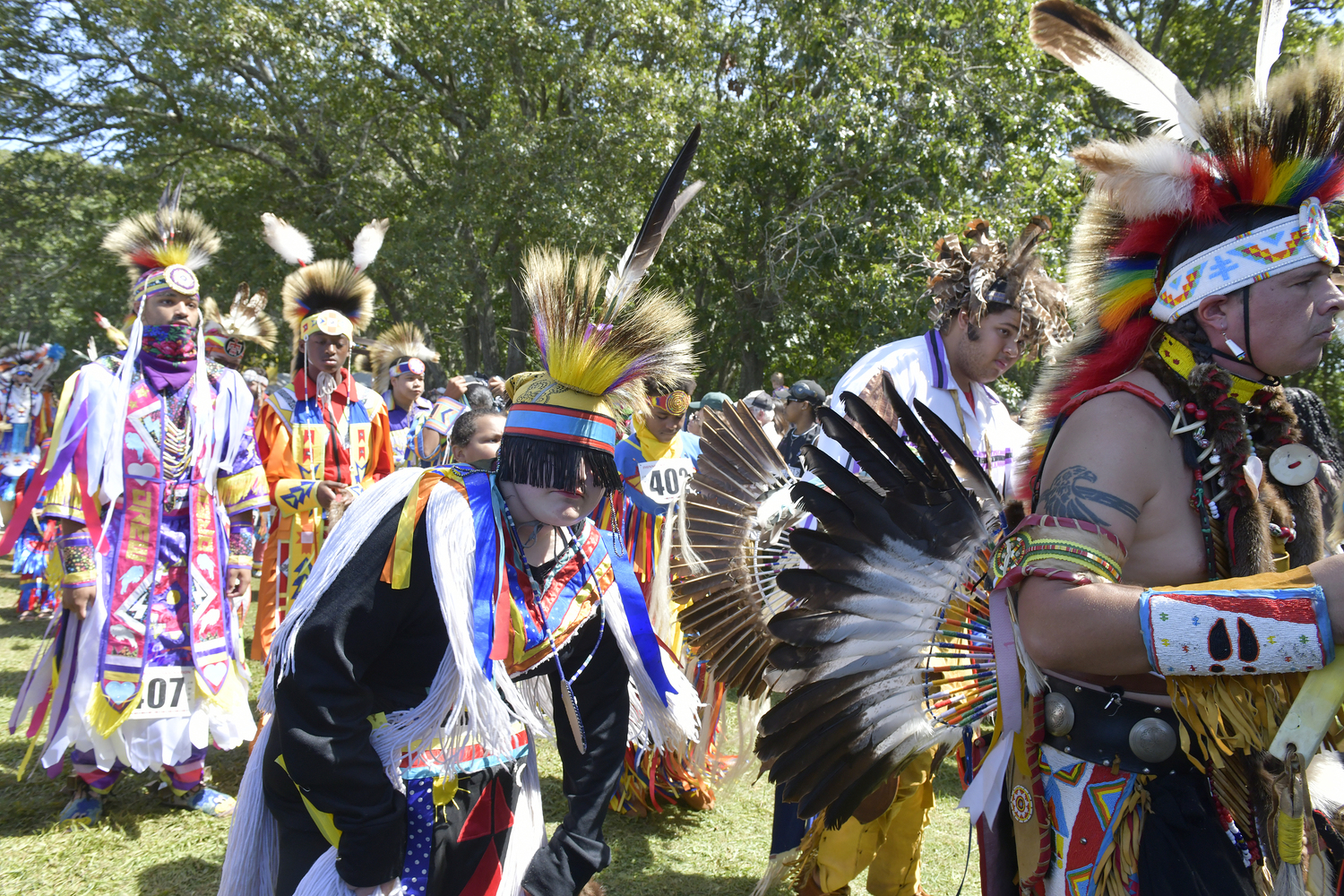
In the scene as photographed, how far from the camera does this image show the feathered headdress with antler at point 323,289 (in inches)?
175

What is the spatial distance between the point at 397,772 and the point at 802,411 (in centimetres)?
487

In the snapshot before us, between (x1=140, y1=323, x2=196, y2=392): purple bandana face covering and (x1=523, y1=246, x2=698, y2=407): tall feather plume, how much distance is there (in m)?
2.54

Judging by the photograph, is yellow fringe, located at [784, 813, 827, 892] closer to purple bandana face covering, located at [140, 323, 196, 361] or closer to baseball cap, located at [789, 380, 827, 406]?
purple bandana face covering, located at [140, 323, 196, 361]

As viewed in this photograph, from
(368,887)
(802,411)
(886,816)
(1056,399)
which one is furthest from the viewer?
(802,411)

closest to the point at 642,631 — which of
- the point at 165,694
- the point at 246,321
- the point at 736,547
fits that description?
the point at 736,547

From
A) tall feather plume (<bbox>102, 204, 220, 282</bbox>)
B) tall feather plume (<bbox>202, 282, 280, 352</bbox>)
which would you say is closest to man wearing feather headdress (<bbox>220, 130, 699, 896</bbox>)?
tall feather plume (<bbox>102, 204, 220, 282</bbox>)

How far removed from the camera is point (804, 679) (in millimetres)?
1738

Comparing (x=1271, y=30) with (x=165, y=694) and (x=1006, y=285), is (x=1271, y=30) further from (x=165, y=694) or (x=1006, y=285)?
(x=165, y=694)

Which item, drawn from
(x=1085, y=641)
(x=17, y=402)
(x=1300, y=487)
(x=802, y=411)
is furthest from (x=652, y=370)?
(x=17, y=402)

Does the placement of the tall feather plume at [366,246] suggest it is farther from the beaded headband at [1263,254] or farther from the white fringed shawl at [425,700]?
the beaded headband at [1263,254]

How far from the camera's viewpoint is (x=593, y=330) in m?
1.88

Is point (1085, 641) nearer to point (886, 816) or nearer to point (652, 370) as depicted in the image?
point (652, 370)

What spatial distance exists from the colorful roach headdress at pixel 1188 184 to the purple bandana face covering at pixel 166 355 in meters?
3.47

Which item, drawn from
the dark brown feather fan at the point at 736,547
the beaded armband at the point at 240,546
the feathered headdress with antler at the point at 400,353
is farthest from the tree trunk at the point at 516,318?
the dark brown feather fan at the point at 736,547
